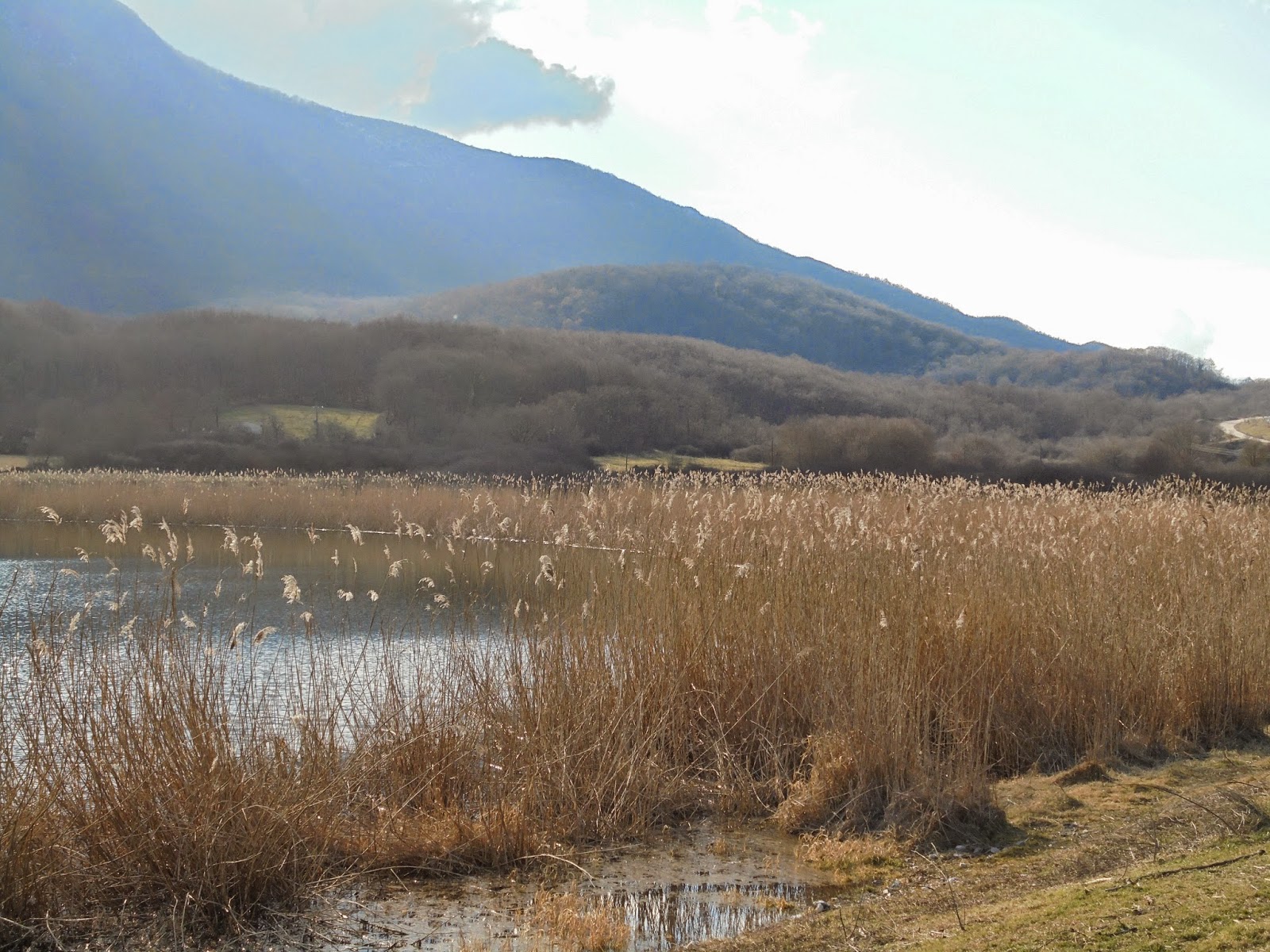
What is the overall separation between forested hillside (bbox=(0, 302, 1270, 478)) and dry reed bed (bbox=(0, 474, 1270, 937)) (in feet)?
109

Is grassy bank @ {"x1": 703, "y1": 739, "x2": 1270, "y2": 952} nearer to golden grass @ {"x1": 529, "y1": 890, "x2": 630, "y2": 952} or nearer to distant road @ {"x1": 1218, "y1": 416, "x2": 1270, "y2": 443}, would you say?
golden grass @ {"x1": 529, "y1": 890, "x2": 630, "y2": 952}

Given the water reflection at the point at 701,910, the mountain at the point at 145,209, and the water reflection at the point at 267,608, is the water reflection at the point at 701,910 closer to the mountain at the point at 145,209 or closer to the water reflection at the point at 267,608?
the water reflection at the point at 267,608

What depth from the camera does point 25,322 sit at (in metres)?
68.2

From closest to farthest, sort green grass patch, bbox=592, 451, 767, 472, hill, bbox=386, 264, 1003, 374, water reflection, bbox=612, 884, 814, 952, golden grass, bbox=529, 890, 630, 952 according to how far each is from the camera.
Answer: golden grass, bbox=529, 890, 630, 952, water reflection, bbox=612, 884, 814, 952, green grass patch, bbox=592, 451, 767, 472, hill, bbox=386, 264, 1003, 374

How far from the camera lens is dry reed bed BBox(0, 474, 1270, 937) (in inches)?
190

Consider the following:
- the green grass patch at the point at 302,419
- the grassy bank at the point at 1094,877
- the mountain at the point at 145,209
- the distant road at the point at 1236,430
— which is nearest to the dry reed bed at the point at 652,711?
the grassy bank at the point at 1094,877

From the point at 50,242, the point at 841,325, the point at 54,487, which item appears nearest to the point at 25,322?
the point at 54,487

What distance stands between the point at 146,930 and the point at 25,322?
73.4 m

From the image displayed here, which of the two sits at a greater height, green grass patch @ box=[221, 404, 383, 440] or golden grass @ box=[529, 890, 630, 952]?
green grass patch @ box=[221, 404, 383, 440]

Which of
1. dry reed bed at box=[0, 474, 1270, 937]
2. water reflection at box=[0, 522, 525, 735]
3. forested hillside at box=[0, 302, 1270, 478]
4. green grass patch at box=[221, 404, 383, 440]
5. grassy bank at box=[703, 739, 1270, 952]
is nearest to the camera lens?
grassy bank at box=[703, 739, 1270, 952]

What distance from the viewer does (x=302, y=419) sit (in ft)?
198

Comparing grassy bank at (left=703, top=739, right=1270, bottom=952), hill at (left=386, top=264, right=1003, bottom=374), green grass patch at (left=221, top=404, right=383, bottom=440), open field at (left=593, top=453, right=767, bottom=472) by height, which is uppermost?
hill at (left=386, top=264, right=1003, bottom=374)

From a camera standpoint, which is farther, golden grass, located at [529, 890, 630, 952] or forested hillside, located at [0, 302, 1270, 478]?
forested hillside, located at [0, 302, 1270, 478]

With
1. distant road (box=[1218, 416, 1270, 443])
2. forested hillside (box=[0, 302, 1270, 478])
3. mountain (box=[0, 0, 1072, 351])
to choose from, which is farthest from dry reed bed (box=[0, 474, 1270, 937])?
mountain (box=[0, 0, 1072, 351])
